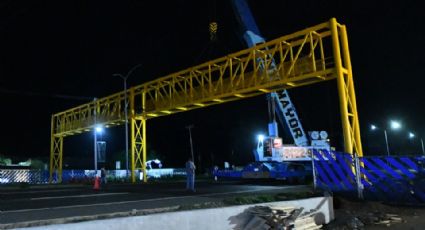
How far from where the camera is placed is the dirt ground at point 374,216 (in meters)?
11.6

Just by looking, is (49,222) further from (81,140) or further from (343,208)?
(81,140)

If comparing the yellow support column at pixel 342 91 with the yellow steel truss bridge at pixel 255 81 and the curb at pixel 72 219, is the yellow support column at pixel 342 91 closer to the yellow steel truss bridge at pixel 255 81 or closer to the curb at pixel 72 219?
the yellow steel truss bridge at pixel 255 81

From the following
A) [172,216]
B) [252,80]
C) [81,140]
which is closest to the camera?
[172,216]

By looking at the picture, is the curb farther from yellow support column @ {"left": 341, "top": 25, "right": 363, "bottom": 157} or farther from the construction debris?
yellow support column @ {"left": 341, "top": 25, "right": 363, "bottom": 157}

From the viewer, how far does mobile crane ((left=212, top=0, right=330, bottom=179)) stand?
2552 cm

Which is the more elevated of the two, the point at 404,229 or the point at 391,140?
the point at 391,140

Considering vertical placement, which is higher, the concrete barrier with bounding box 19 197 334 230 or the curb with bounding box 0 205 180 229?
the curb with bounding box 0 205 180 229

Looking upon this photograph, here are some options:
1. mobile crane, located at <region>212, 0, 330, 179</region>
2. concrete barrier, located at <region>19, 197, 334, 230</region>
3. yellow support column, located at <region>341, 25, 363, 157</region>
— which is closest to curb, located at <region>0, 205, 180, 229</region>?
concrete barrier, located at <region>19, 197, 334, 230</region>

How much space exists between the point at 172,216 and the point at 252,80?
16381mm

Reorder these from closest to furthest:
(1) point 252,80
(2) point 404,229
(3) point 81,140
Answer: (2) point 404,229 < (1) point 252,80 < (3) point 81,140

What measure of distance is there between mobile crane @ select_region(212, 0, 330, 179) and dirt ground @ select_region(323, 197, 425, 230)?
820 centimetres

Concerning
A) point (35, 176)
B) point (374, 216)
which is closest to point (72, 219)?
point (374, 216)

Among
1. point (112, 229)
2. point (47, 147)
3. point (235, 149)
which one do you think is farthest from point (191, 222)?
point (235, 149)

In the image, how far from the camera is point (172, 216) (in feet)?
29.8
